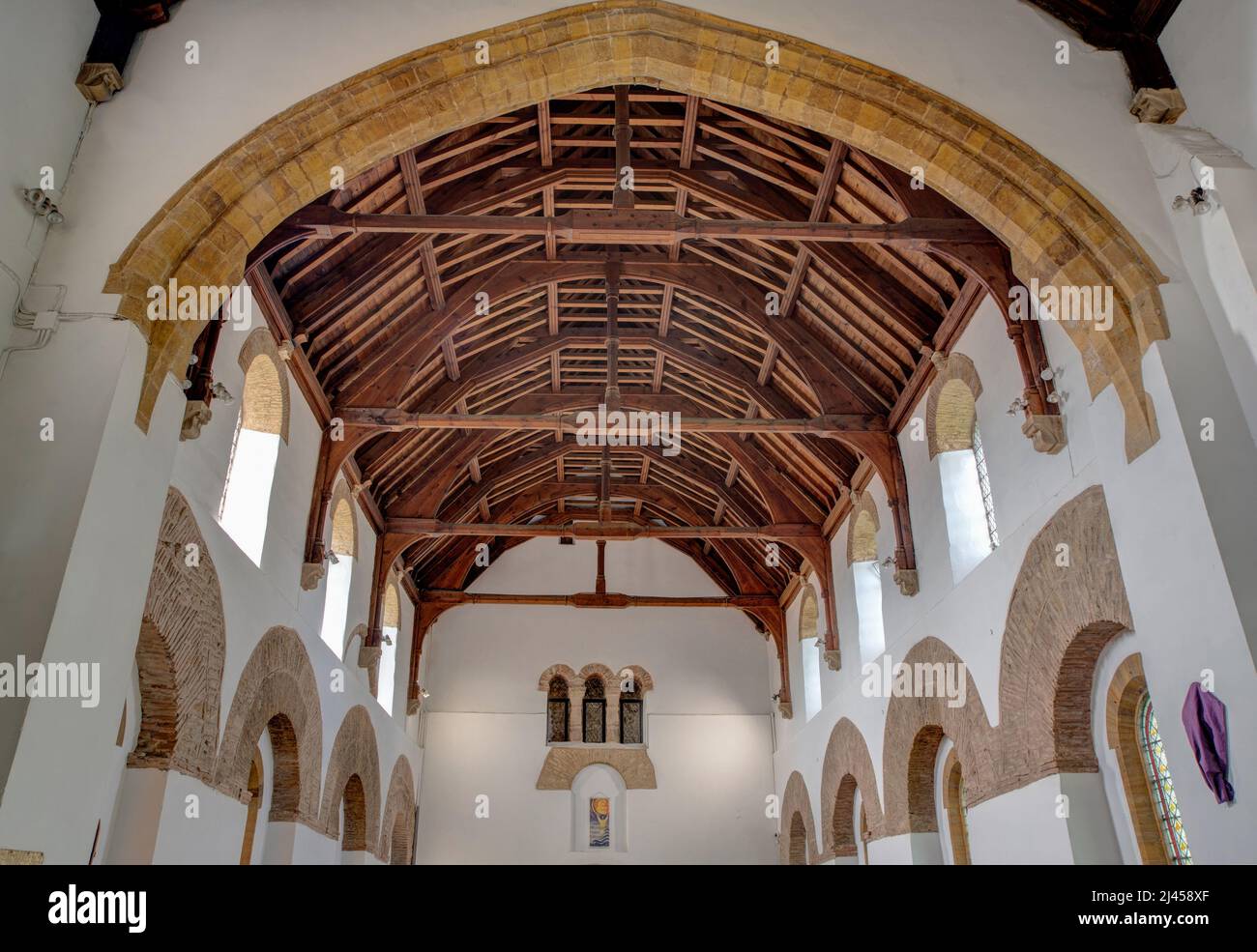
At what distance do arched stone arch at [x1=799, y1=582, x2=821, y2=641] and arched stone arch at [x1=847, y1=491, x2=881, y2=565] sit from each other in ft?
8.40

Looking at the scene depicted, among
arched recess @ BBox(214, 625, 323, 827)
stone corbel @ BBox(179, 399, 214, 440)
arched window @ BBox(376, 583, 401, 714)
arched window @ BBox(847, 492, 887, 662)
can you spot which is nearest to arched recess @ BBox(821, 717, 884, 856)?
arched window @ BBox(847, 492, 887, 662)

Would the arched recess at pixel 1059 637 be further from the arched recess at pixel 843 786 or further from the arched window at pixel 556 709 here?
the arched window at pixel 556 709

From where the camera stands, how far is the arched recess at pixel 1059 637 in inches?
268

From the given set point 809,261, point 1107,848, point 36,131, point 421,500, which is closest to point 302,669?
point 421,500

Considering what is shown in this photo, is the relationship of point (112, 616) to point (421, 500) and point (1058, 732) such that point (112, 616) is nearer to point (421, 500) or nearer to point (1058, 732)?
point (1058, 732)

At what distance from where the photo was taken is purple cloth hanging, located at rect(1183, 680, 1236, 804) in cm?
459

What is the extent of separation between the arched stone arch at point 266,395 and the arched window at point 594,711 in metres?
10.1

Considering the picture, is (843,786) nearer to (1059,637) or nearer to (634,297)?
(1059,637)

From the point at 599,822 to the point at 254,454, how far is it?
10657 mm

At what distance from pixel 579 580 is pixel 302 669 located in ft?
29.2

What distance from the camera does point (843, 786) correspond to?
13273 mm

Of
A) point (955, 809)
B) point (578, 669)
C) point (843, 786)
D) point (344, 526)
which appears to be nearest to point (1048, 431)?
point (955, 809)

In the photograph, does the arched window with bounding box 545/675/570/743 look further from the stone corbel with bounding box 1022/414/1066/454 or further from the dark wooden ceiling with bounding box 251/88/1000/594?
the stone corbel with bounding box 1022/414/1066/454

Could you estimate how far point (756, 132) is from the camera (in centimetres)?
952
